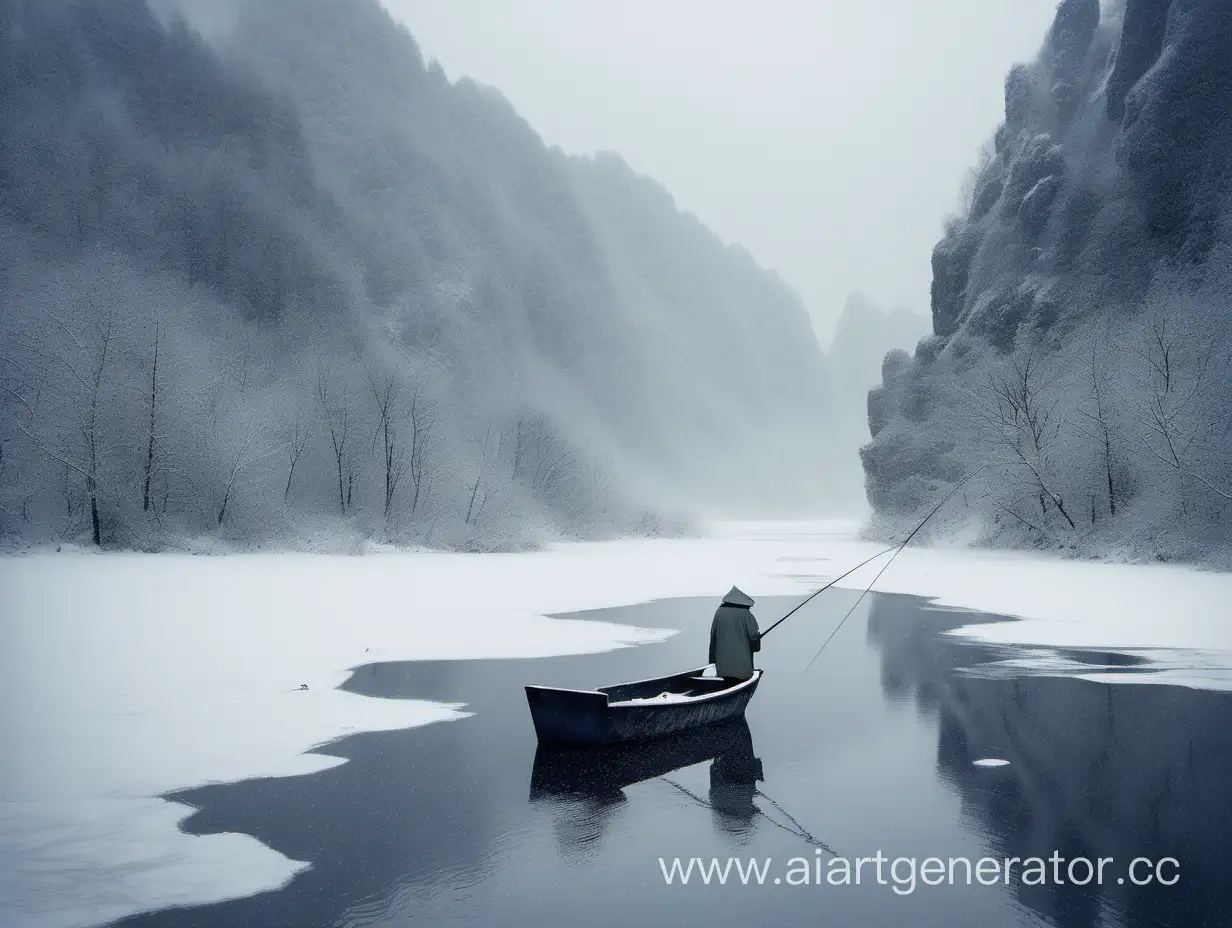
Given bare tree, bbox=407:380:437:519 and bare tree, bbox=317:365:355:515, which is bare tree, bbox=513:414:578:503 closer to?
bare tree, bbox=407:380:437:519

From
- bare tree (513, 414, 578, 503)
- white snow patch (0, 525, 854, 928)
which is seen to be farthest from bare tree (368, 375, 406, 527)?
white snow patch (0, 525, 854, 928)

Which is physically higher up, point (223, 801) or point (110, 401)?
point (110, 401)

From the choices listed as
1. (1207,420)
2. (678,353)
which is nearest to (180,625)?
(1207,420)

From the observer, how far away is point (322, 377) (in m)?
54.4

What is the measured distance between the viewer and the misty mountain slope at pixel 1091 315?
3400 cm

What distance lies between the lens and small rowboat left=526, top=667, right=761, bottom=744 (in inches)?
363

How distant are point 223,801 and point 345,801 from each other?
1134 millimetres

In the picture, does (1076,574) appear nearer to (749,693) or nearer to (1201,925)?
(749,693)

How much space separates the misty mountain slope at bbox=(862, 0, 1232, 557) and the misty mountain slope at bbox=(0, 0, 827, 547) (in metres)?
27.7

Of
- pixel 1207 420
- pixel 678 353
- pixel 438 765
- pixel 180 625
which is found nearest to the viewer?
pixel 438 765

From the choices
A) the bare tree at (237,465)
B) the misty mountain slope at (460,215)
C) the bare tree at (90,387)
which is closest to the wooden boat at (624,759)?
the bare tree at (90,387)

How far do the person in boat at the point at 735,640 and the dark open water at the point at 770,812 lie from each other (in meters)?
0.76

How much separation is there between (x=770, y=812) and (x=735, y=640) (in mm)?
3604

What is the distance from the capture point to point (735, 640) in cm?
1111
